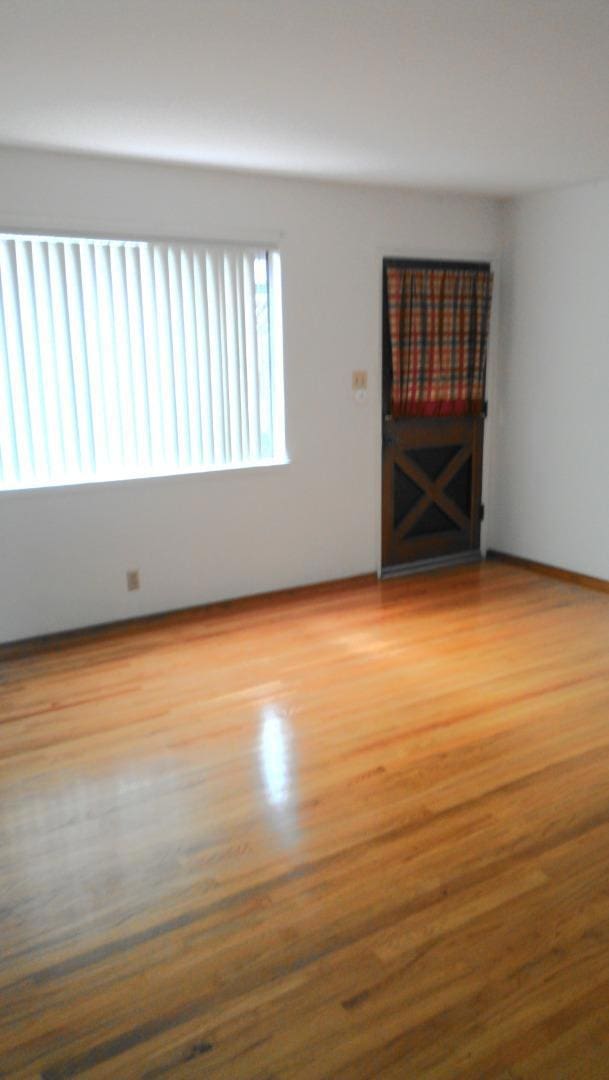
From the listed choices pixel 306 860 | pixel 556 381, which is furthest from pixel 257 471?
pixel 306 860

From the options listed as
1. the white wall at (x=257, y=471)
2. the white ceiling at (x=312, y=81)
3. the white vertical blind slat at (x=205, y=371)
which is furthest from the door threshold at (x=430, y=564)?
the white ceiling at (x=312, y=81)

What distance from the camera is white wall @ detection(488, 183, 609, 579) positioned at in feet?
16.1

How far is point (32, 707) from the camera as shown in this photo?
11.5 ft

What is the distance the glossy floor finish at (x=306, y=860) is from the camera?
1.78 meters

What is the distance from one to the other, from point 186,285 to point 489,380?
2430 millimetres

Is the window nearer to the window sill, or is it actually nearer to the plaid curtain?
the window sill

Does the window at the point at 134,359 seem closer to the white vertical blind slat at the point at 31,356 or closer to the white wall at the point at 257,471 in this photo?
the white vertical blind slat at the point at 31,356

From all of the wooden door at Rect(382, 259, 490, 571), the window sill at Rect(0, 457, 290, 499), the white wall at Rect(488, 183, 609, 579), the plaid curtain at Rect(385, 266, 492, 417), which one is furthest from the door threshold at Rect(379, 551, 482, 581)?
the window sill at Rect(0, 457, 290, 499)

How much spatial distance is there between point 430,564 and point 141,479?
7.66ft

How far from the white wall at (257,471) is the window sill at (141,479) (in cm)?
2

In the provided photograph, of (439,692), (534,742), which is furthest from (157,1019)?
(439,692)

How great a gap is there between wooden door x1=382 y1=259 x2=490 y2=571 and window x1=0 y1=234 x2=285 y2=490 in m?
0.92

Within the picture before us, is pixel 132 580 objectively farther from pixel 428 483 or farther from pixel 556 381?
pixel 556 381

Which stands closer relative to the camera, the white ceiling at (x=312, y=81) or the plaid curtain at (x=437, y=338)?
the white ceiling at (x=312, y=81)
